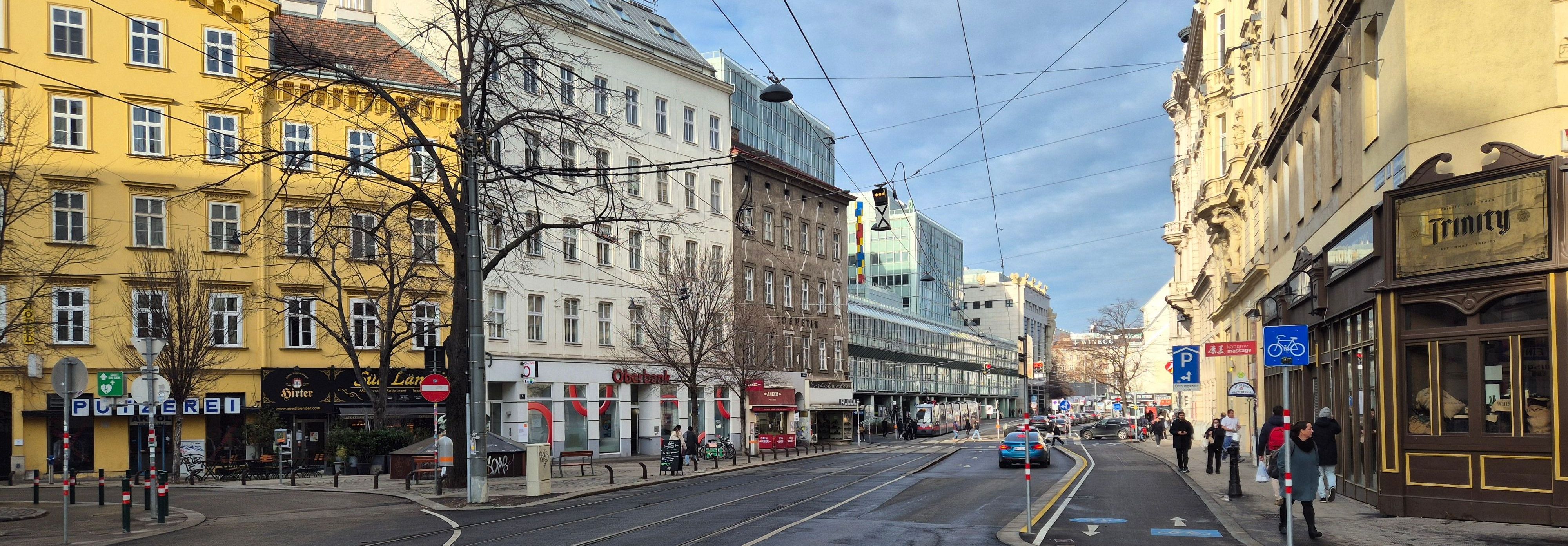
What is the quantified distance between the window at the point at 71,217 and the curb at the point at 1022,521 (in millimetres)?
29966

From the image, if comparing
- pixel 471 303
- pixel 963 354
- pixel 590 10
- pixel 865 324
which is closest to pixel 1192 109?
pixel 590 10

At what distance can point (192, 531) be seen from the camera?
60.4 feet

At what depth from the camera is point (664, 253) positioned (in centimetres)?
5166

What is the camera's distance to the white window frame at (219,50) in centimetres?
3919

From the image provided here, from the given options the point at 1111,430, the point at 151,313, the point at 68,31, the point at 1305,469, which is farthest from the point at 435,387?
the point at 1111,430

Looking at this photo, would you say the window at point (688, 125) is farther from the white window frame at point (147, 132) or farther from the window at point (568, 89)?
the white window frame at point (147, 132)

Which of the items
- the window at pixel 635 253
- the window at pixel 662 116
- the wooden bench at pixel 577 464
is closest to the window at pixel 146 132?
the wooden bench at pixel 577 464

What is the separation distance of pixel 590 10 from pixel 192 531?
36.5 metres

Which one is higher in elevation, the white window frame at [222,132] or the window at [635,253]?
the white window frame at [222,132]

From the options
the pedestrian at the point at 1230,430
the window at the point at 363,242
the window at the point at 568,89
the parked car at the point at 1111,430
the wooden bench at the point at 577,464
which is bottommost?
the parked car at the point at 1111,430

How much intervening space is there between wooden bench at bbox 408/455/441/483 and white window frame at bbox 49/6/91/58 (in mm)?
18177

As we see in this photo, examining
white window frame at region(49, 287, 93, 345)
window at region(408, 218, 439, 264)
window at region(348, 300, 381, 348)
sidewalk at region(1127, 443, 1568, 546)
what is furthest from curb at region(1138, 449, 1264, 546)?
white window frame at region(49, 287, 93, 345)

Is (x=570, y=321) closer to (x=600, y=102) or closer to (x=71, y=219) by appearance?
(x=600, y=102)

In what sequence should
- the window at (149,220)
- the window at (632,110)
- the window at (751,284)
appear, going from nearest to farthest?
the window at (149,220) < the window at (632,110) < the window at (751,284)
